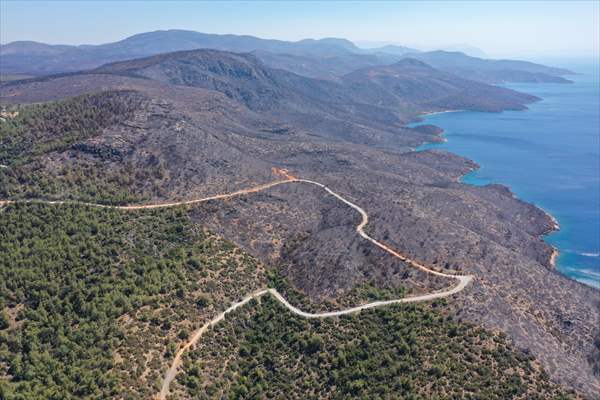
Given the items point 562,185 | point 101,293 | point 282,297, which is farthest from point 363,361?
point 562,185

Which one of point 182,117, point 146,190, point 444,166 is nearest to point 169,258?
point 146,190

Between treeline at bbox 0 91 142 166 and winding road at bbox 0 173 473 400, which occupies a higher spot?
treeline at bbox 0 91 142 166

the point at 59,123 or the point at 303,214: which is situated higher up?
the point at 59,123

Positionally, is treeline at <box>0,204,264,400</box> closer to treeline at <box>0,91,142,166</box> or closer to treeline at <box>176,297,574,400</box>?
treeline at <box>176,297,574,400</box>

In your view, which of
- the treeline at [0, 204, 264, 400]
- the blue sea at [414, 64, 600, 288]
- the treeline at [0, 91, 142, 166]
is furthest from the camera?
the blue sea at [414, 64, 600, 288]

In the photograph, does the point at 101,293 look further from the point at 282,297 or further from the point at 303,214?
the point at 303,214

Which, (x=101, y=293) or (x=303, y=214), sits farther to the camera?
(x=303, y=214)

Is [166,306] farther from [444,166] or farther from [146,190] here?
[444,166]

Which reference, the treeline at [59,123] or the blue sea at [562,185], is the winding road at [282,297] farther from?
the blue sea at [562,185]

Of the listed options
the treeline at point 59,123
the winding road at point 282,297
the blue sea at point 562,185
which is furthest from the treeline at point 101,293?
the blue sea at point 562,185

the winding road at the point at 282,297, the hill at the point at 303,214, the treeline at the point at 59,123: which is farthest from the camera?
the treeline at the point at 59,123

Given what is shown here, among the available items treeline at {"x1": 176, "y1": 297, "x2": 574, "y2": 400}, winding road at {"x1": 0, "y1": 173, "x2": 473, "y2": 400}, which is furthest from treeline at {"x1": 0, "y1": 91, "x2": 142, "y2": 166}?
treeline at {"x1": 176, "y1": 297, "x2": 574, "y2": 400}
